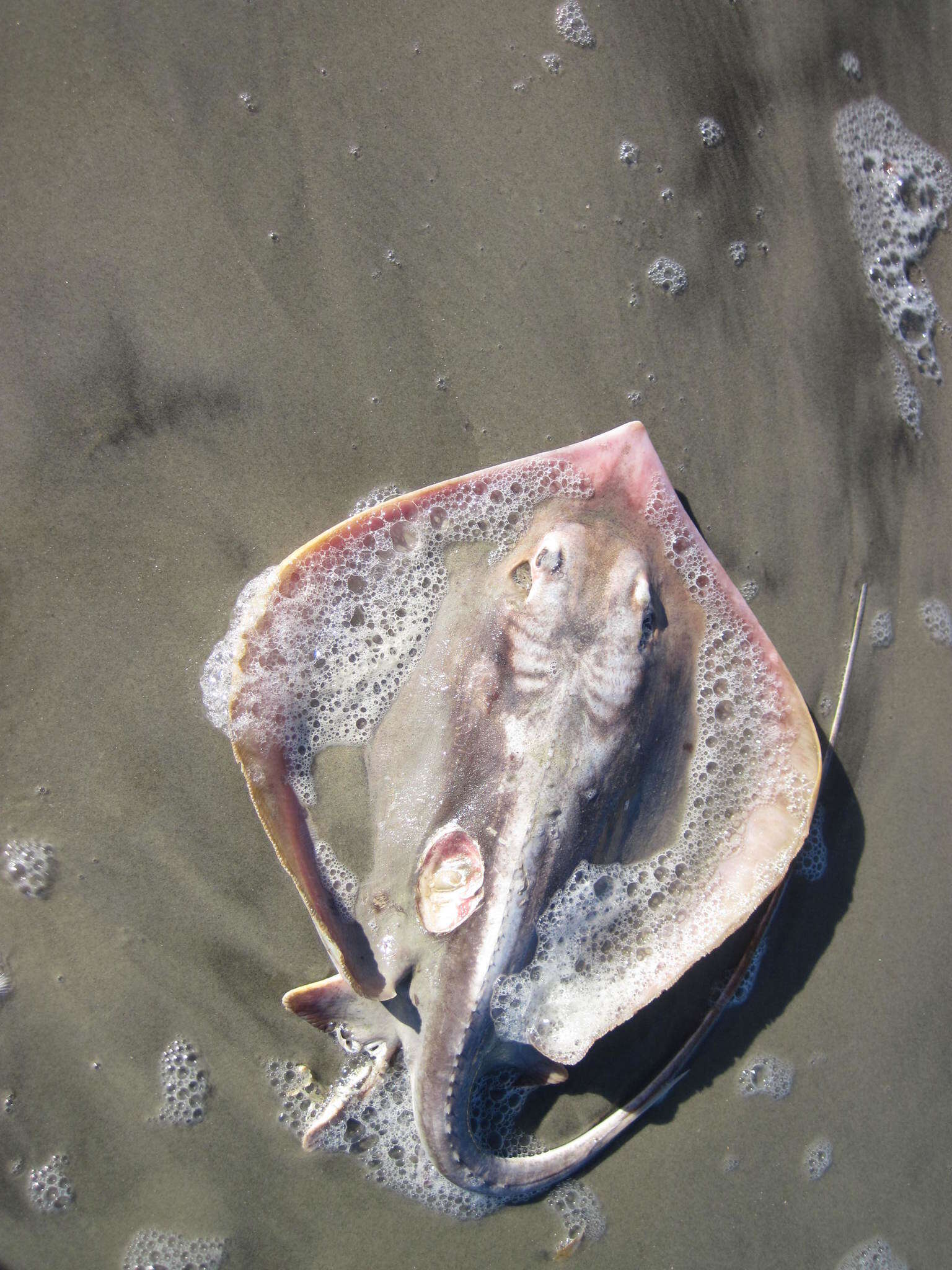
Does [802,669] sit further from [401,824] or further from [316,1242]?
[316,1242]

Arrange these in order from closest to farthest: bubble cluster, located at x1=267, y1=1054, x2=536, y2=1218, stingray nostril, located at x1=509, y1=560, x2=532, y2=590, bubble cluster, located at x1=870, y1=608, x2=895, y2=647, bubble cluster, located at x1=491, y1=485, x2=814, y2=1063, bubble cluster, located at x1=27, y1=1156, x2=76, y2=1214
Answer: stingray nostril, located at x1=509, y1=560, x2=532, y2=590 → bubble cluster, located at x1=491, y1=485, x2=814, y2=1063 → bubble cluster, located at x1=27, y1=1156, x2=76, y2=1214 → bubble cluster, located at x1=267, y1=1054, x2=536, y2=1218 → bubble cluster, located at x1=870, y1=608, x2=895, y2=647

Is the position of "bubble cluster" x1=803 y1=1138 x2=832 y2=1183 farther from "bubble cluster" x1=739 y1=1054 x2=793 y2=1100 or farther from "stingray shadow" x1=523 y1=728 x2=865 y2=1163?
"stingray shadow" x1=523 y1=728 x2=865 y2=1163

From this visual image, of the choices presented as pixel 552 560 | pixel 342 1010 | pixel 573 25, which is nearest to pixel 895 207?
pixel 573 25

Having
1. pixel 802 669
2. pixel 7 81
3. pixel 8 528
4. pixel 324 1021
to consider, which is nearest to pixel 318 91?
pixel 7 81

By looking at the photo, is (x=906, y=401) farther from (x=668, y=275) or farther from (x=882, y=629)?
(x=668, y=275)

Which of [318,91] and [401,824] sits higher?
[318,91]

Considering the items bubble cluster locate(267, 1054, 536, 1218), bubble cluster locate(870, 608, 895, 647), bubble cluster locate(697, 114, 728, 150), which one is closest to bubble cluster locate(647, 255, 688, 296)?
bubble cluster locate(697, 114, 728, 150)

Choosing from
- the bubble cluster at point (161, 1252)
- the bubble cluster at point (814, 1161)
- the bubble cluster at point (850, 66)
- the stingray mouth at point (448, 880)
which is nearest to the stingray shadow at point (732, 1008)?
the bubble cluster at point (814, 1161)
